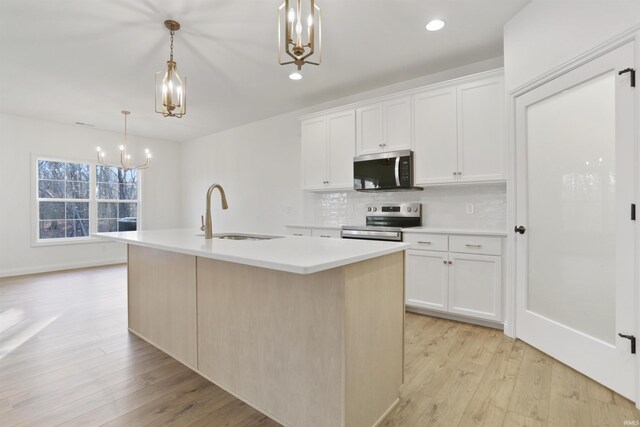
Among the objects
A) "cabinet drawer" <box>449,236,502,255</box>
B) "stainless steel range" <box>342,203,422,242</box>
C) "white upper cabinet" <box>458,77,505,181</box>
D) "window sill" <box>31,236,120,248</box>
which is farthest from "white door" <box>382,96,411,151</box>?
"window sill" <box>31,236,120,248</box>

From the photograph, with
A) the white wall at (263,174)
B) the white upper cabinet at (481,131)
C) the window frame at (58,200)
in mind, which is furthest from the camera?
the window frame at (58,200)

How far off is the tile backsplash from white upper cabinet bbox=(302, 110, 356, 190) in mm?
371

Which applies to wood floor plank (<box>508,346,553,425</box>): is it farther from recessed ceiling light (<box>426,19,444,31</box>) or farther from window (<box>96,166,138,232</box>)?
window (<box>96,166,138,232</box>)

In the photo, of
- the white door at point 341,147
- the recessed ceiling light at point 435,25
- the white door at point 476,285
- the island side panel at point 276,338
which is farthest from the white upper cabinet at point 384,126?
the island side panel at point 276,338

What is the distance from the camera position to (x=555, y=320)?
7.55 feet

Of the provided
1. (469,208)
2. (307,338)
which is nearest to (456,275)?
(469,208)

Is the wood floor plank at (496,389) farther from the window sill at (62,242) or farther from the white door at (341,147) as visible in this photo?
the window sill at (62,242)

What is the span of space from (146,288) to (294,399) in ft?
5.45

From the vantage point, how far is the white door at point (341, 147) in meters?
3.90

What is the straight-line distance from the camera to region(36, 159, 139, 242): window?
18.0 ft

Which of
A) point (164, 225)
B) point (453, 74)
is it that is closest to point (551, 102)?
point (453, 74)

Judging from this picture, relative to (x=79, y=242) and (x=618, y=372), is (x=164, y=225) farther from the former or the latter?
(x=618, y=372)

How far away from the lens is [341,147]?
13.1 feet

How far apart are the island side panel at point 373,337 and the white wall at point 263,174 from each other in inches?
85.3
